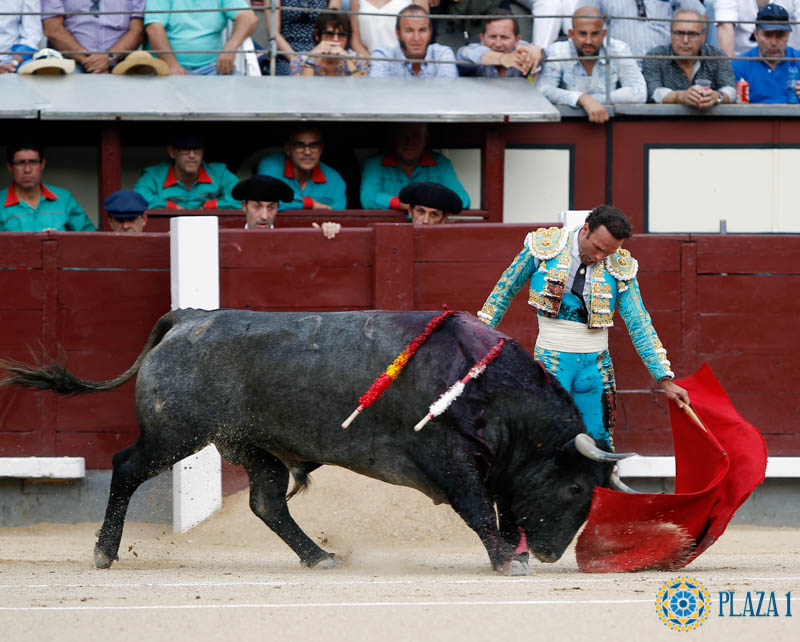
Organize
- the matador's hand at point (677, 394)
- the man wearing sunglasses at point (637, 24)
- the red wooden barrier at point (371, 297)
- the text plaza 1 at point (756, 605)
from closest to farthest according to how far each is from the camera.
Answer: the text plaza 1 at point (756, 605), the matador's hand at point (677, 394), the red wooden barrier at point (371, 297), the man wearing sunglasses at point (637, 24)

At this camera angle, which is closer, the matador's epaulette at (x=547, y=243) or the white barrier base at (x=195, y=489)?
the matador's epaulette at (x=547, y=243)

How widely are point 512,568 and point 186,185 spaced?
A: 3466mm

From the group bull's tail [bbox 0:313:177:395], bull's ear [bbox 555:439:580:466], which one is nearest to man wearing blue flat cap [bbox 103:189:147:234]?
bull's tail [bbox 0:313:177:395]

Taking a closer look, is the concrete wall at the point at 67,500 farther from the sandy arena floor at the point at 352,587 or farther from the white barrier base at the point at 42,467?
the sandy arena floor at the point at 352,587

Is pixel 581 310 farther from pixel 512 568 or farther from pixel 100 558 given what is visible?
pixel 100 558

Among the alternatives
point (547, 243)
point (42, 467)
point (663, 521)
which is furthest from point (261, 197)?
point (663, 521)

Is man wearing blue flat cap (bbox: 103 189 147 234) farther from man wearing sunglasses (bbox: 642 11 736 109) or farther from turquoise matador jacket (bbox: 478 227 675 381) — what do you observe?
man wearing sunglasses (bbox: 642 11 736 109)

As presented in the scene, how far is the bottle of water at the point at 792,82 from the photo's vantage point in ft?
26.1

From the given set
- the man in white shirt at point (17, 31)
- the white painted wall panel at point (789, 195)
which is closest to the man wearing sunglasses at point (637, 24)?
the white painted wall panel at point (789, 195)

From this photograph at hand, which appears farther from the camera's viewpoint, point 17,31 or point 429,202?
point 17,31

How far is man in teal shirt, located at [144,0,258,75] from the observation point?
741 cm

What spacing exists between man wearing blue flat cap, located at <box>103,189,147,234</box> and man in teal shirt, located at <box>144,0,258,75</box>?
3.69ft

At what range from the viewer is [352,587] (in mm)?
3980

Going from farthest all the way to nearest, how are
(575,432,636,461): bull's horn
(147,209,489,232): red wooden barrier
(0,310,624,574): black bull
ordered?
(147,209,489,232): red wooden barrier < (0,310,624,574): black bull < (575,432,636,461): bull's horn
